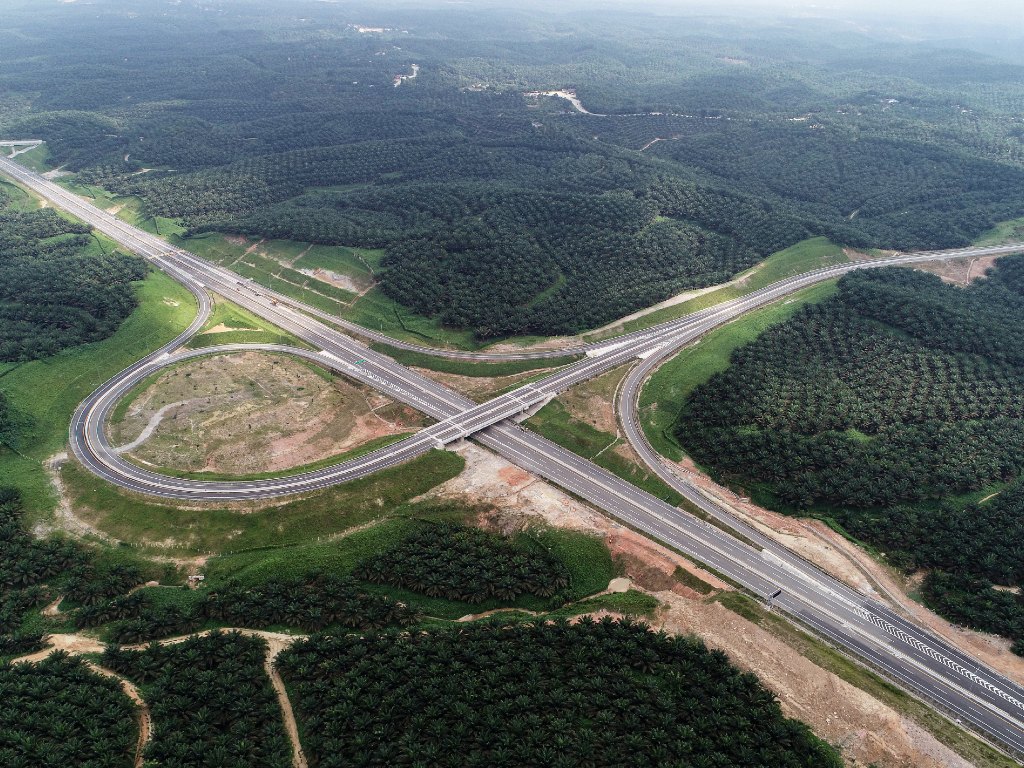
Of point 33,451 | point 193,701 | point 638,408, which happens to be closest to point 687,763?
point 193,701

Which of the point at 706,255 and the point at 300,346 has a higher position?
the point at 706,255

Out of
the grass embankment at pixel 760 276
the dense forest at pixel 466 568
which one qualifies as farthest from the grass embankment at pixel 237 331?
the grass embankment at pixel 760 276

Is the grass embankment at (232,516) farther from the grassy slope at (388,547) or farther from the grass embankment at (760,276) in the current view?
the grass embankment at (760,276)

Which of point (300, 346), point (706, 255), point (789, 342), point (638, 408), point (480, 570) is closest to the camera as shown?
point (480, 570)

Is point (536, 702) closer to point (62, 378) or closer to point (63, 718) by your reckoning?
point (63, 718)

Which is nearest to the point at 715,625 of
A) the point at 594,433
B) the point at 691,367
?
the point at 594,433

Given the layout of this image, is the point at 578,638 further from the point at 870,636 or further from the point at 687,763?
the point at 870,636
